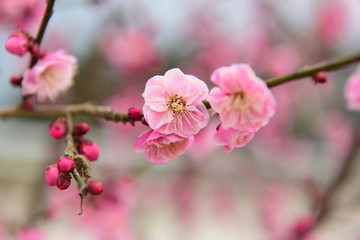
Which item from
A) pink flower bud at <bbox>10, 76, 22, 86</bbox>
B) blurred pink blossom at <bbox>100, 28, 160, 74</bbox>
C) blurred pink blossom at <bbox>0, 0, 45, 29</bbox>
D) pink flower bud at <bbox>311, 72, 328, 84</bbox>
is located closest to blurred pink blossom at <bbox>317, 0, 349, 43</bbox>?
blurred pink blossom at <bbox>100, 28, 160, 74</bbox>

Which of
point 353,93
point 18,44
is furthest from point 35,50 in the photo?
point 353,93

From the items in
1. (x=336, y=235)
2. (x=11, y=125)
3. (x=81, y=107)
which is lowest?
(x=81, y=107)

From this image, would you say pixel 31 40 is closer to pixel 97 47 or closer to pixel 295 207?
pixel 97 47

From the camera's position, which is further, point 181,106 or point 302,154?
point 302,154

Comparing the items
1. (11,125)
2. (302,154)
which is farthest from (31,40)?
(11,125)

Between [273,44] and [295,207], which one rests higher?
[273,44]

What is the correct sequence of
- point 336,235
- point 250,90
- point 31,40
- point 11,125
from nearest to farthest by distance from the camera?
point 250,90 → point 31,40 → point 336,235 → point 11,125

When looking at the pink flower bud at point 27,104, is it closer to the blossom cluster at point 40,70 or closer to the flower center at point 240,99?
the blossom cluster at point 40,70

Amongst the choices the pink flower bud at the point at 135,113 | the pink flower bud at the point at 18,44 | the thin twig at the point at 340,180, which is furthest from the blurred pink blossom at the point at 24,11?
the thin twig at the point at 340,180

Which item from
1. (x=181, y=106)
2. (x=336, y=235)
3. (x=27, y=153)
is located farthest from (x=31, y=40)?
(x=27, y=153)

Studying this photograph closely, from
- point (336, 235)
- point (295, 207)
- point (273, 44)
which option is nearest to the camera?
point (273, 44)
